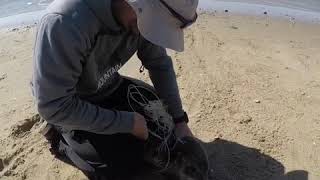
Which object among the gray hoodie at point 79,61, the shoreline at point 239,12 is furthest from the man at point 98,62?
the shoreline at point 239,12

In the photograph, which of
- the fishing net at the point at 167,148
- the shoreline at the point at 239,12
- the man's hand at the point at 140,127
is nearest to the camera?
the man's hand at the point at 140,127

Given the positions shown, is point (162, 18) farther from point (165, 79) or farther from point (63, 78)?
point (165, 79)

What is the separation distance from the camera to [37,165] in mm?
2723

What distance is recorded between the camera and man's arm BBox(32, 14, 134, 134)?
1.89m

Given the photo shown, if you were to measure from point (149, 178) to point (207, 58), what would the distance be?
142 cm

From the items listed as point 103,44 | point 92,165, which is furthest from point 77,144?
point 103,44

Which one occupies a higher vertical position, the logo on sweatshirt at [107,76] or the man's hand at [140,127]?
the logo on sweatshirt at [107,76]

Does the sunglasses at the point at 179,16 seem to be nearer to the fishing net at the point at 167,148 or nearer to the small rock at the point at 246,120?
the fishing net at the point at 167,148

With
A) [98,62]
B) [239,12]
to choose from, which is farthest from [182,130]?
[239,12]

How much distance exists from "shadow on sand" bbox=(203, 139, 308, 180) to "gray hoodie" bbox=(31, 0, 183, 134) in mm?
658

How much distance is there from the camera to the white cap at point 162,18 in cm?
182

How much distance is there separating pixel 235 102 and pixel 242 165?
57 cm

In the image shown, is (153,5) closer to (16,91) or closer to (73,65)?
(73,65)

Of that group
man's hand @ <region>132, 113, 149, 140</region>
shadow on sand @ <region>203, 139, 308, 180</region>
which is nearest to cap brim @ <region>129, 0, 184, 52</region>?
man's hand @ <region>132, 113, 149, 140</region>
